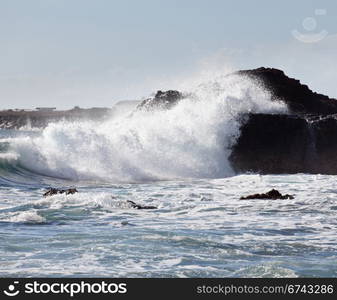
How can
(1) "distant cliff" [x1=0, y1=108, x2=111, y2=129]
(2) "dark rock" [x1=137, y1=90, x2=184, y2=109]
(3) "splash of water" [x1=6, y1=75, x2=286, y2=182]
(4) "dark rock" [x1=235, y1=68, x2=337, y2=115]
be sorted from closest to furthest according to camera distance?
(3) "splash of water" [x1=6, y1=75, x2=286, y2=182], (4) "dark rock" [x1=235, y1=68, x2=337, y2=115], (2) "dark rock" [x1=137, y1=90, x2=184, y2=109], (1) "distant cliff" [x1=0, y1=108, x2=111, y2=129]

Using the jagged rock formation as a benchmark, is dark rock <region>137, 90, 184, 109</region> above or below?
above

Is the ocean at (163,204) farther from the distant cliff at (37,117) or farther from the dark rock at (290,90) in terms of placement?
the distant cliff at (37,117)

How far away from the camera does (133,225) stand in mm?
11492

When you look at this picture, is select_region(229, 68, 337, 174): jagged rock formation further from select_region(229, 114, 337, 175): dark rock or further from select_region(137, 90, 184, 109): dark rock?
select_region(137, 90, 184, 109): dark rock

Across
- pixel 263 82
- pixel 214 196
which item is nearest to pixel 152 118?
pixel 263 82

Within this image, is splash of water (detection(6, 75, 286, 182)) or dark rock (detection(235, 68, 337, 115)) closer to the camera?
splash of water (detection(6, 75, 286, 182))

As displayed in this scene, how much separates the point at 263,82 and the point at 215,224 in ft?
61.3

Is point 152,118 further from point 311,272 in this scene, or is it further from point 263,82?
point 311,272

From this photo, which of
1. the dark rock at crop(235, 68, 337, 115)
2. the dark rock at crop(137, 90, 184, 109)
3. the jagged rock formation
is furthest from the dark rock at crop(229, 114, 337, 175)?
the dark rock at crop(137, 90, 184, 109)

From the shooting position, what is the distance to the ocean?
866 centimetres

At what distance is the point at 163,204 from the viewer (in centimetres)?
1476

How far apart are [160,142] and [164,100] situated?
3775 millimetres

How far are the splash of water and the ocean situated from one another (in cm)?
5

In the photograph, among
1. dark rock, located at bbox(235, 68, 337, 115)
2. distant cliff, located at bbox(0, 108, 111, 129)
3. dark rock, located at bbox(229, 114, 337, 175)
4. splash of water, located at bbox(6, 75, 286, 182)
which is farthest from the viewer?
distant cliff, located at bbox(0, 108, 111, 129)
